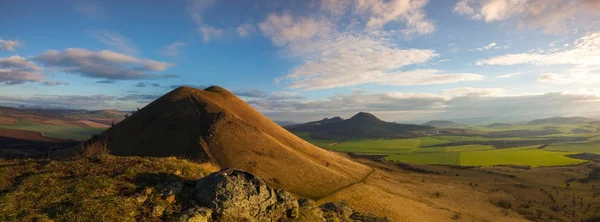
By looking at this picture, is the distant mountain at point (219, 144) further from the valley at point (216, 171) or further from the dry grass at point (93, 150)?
the dry grass at point (93, 150)

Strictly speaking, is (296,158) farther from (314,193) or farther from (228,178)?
(228,178)

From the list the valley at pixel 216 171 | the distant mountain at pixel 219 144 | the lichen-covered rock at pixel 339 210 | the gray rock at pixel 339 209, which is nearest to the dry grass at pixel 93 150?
the valley at pixel 216 171

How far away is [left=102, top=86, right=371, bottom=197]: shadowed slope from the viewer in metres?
50.2

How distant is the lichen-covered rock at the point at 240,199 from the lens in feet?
51.3

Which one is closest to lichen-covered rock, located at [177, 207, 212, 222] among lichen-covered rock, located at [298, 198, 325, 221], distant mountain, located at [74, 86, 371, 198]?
lichen-covered rock, located at [298, 198, 325, 221]

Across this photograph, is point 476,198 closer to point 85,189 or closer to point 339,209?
point 339,209

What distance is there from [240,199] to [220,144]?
39.3 m

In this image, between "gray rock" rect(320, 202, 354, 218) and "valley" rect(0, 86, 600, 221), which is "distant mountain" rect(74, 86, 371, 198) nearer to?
"valley" rect(0, 86, 600, 221)

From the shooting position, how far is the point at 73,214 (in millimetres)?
12125

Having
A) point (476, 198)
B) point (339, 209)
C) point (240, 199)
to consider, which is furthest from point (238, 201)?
point (476, 198)

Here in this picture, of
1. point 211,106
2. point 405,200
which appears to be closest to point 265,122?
point 211,106

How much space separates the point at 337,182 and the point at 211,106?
33584mm

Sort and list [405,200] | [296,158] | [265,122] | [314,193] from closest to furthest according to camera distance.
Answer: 1. [314,193]
2. [405,200]
3. [296,158]
4. [265,122]

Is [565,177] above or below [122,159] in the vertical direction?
below
